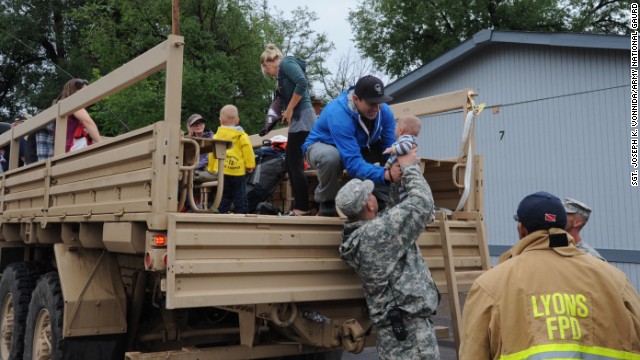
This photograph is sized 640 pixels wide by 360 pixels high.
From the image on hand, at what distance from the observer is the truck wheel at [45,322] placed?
15.0ft

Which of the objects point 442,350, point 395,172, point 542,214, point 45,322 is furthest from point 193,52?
point 542,214

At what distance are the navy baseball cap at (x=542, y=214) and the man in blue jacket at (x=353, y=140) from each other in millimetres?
1465

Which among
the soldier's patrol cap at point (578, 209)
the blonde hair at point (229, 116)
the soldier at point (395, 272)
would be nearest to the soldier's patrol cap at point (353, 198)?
the soldier at point (395, 272)

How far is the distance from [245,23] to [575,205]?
48.8 ft

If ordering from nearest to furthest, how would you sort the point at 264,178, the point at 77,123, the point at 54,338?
the point at 54,338 < the point at 77,123 < the point at 264,178

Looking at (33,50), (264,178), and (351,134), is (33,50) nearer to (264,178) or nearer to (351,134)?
(264,178)

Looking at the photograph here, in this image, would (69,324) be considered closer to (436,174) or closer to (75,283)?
(75,283)

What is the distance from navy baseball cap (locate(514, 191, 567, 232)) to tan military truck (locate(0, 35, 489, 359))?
1476 millimetres

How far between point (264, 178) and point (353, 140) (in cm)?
167

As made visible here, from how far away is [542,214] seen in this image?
8.75ft

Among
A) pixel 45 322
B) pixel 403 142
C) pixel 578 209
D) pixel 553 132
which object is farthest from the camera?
pixel 553 132

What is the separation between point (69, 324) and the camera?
14.6 feet

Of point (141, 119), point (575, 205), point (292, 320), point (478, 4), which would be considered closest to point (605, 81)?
point (575, 205)

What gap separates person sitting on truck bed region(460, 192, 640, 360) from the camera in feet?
8.03
